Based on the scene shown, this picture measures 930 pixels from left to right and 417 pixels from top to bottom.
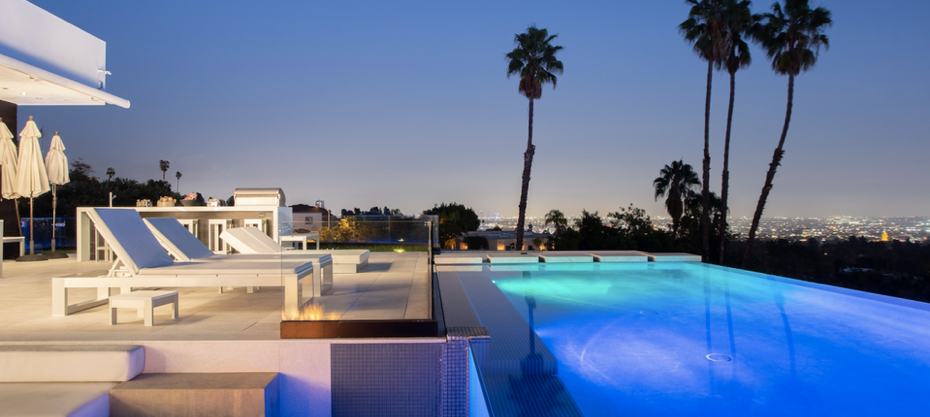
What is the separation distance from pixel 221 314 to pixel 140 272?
2.71 ft

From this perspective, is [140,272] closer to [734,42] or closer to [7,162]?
[7,162]

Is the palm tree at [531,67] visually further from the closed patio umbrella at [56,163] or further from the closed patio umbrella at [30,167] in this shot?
the closed patio umbrella at [30,167]

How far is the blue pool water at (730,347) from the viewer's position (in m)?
3.39

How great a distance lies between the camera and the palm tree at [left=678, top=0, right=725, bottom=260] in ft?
46.6

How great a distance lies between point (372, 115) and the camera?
2202 cm

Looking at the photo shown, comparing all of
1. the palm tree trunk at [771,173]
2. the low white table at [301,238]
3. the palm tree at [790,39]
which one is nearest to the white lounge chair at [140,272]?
the low white table at [301,238]

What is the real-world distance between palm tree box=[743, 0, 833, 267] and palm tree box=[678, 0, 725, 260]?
1.29 meters

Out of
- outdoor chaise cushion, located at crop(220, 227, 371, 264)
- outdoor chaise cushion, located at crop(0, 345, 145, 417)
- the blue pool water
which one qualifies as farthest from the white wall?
the blue pool water

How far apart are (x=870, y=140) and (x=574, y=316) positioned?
1951 cm

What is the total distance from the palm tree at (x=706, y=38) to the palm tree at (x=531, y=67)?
13.9 ft

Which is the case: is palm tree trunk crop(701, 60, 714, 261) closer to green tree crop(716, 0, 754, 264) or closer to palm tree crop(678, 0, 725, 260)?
palm tree crop(678, 0, 725, 260)

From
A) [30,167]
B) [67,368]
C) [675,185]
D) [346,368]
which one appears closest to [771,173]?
[675,185]

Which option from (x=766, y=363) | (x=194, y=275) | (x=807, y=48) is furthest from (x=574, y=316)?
(x=807, y=48)

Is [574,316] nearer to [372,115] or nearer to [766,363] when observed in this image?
[766,363]
